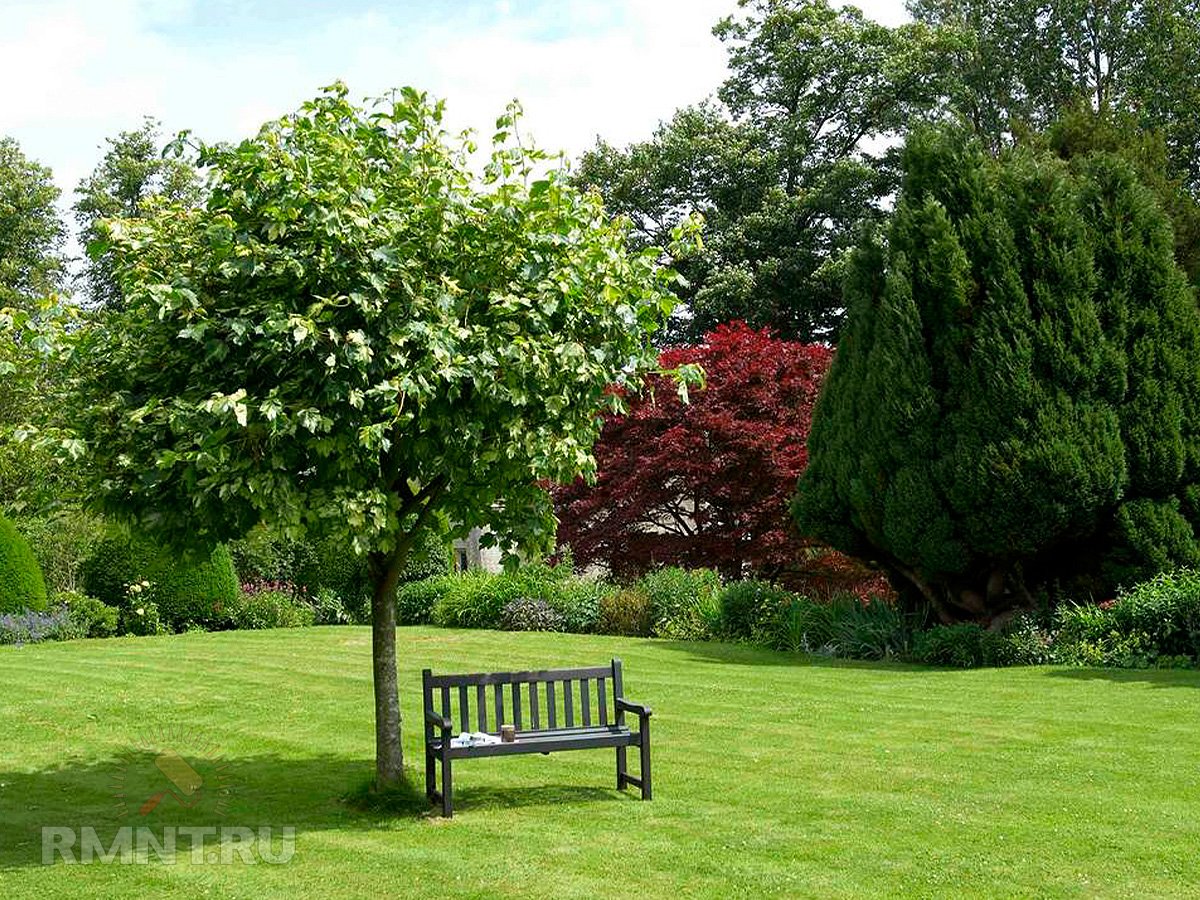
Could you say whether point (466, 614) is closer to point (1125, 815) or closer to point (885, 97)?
point (1125, 815)

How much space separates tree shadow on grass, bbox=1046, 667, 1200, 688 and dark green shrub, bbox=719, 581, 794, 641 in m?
4.16

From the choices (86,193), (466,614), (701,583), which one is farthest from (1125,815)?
(86,193)

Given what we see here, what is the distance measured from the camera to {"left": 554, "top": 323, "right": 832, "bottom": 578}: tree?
17.9 meters

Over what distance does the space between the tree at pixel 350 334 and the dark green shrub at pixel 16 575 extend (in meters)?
12.8

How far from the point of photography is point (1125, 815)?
6883mm

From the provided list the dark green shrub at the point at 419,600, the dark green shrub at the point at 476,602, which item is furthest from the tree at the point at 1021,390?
the dark green shrub at the point at 419,600

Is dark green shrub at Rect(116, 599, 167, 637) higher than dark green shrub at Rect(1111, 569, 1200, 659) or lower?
lower

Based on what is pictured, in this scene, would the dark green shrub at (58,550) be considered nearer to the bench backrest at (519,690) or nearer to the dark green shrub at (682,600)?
the dark green shrub at (682,600)

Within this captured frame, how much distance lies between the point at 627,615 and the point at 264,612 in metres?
6.68

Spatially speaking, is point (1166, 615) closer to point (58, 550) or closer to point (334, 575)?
point (334, 575)

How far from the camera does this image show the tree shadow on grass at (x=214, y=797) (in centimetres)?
710

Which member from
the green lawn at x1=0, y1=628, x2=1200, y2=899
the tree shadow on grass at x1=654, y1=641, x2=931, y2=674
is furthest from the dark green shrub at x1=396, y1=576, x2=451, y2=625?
the green lawn at x1=0, y1=628, x2=1200, y2=899

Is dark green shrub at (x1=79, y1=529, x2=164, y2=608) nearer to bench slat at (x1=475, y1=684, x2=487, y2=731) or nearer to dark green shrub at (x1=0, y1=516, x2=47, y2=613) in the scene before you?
dark green shrub at (x1=0, y1=516, x2=47, y2=613)

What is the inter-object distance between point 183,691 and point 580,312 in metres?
7.10
